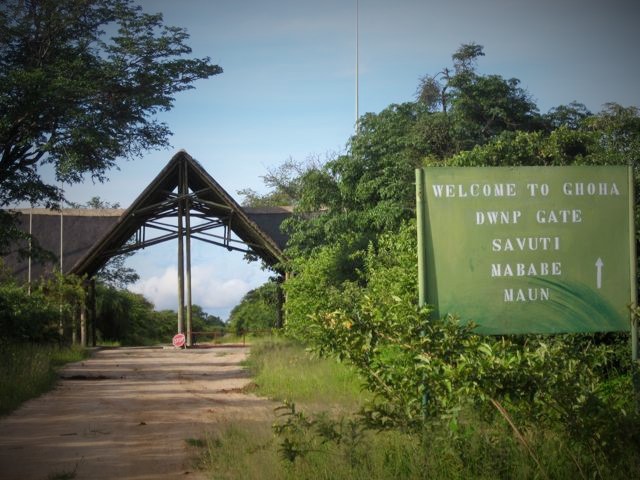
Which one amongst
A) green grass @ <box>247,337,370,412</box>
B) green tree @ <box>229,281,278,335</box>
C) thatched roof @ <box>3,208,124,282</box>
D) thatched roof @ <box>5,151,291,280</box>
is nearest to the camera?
green grass @ <box>247,337,370,412</box>

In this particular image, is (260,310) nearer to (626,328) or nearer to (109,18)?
(109,18)

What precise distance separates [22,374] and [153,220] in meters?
13.9

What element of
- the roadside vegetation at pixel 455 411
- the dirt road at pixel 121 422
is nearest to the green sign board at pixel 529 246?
the roadside vegetation at pixel 455 411

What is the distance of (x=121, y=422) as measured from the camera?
9312 millimetres

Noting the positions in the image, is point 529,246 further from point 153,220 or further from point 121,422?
point 153,220

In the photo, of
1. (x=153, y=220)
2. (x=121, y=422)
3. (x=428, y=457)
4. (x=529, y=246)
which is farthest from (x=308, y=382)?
(x=153, y=220)

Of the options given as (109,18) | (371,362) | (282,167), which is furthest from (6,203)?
(282,167)

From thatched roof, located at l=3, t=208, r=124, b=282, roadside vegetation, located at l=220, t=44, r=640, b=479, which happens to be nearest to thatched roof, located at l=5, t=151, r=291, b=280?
thatched roof, located at l=3, t=208, r=124, b=282

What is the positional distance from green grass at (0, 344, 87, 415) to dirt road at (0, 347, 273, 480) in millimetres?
218

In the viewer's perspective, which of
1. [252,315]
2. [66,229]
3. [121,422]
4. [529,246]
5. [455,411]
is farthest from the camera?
[252,315]

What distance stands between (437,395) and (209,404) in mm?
5746

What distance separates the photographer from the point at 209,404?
10953mm

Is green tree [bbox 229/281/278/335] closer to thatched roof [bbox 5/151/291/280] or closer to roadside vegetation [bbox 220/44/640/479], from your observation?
thatched roof [bbox 5/151/291/280]

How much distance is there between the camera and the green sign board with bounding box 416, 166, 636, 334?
682cm
